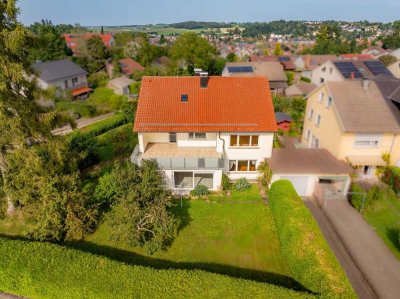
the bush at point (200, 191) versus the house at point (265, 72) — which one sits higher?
the house at point (265, 72)

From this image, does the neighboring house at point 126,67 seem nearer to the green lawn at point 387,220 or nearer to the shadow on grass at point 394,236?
the green lawn at point 387,220

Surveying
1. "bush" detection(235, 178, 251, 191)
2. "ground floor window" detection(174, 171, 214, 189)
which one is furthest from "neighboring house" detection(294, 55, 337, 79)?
"ground floor window" detection(174, 171, 214, 189)

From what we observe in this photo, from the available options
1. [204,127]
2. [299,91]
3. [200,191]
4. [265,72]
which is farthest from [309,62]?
[200,191]

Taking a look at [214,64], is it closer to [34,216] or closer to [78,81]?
[78,81]

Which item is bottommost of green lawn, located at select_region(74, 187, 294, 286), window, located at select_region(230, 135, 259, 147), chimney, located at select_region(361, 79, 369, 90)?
green lawn, located at select_region(74, 187, 294, 286)

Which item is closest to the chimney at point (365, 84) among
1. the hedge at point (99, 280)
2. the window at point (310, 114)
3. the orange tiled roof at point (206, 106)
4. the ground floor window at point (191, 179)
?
the window at point (310, 114)

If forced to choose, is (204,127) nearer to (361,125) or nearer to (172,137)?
(172,137)

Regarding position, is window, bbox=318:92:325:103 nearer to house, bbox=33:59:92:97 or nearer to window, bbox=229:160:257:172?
window, bbox=229:160:257:172

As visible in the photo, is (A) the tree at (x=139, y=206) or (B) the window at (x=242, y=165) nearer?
(A) the tree at (x=139, y=206)
